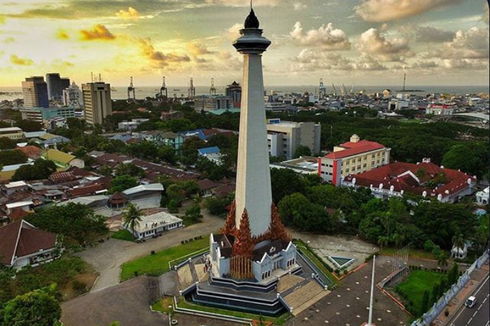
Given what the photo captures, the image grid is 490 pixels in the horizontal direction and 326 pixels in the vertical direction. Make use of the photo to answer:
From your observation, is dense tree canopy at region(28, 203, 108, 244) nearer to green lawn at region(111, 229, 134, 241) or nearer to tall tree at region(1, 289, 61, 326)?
green lawn at region(111, 229, 134, 241)

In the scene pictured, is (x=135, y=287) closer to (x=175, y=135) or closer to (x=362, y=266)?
(x=362, y=266)

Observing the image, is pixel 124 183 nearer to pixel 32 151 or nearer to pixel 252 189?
pixel 252 189

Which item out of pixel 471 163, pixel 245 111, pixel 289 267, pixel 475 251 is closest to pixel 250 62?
pixel 245 111

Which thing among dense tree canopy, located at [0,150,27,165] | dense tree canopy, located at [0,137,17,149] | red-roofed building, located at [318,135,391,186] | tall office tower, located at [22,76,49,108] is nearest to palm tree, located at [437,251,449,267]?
red-roofed building, located at [318,135,391,186]

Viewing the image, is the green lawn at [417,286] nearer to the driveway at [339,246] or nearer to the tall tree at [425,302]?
the tall tree at [425,302]

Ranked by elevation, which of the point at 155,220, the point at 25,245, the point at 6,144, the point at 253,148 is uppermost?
the point at 253,148

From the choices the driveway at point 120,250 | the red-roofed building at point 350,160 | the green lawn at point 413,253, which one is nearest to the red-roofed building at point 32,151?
the driveway at point 120,250

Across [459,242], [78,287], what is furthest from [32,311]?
[459,242]
